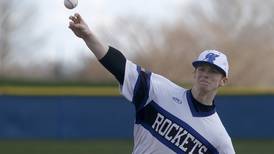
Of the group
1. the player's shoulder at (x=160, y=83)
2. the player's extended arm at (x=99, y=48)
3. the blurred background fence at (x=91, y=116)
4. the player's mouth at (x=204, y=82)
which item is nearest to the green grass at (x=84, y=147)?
the blurred background fence at (x=91, y=116)

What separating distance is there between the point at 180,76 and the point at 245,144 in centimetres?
2739

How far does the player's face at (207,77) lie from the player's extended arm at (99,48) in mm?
541

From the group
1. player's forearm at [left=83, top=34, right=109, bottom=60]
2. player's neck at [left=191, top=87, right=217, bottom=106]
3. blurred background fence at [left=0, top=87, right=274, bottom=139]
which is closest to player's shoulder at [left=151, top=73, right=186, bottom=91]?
player's neck at [left=191, top=87, right=217, bottom=106]

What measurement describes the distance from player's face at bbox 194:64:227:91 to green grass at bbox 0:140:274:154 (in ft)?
28.8

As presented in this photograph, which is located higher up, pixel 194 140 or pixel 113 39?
pixel 113 39

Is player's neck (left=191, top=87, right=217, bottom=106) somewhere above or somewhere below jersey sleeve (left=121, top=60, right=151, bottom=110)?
above

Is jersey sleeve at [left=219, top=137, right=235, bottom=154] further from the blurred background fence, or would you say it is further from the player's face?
the blurred background fence

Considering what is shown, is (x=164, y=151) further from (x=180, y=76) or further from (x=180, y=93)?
(x=180, y=76)

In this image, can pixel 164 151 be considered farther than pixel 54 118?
No

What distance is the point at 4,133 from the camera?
627 inches

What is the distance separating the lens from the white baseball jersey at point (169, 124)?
4098 millimetres

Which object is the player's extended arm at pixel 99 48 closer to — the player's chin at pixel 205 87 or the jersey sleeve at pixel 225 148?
the player's chin at pixel 205 87

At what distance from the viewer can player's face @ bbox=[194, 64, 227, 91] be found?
415 centimetres

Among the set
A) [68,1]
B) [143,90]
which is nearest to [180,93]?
[143,90]
